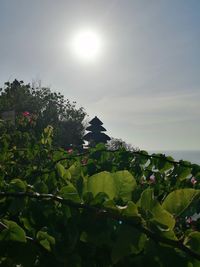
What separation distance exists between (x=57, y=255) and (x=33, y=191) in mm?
232

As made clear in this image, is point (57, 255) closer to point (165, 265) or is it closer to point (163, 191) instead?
point (165, 265)

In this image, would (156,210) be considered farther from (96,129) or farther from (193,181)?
(96,129)

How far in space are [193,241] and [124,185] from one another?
0.21 meters

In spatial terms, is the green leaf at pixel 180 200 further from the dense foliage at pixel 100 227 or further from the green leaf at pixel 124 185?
the green leaf at pixel 124 185

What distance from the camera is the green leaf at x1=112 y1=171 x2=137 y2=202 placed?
83 cm

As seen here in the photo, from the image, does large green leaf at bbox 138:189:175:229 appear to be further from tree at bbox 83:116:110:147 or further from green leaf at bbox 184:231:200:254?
tree at bbox 83:116:110:147

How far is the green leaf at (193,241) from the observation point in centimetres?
67

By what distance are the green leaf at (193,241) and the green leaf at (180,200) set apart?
0.06 metres

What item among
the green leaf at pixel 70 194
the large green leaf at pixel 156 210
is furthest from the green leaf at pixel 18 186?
the large green leaf at pixel 156 210

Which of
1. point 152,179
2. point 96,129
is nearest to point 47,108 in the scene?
point 96,129

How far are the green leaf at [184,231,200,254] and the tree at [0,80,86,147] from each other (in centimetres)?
2713

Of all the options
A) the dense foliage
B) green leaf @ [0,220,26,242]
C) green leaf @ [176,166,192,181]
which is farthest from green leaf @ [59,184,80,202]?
green leaf @ [176,166,192,181]

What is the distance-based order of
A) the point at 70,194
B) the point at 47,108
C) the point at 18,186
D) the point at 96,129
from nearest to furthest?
the point at 70,194
the point at 18,186
the point at 96,129
the point at 47,108

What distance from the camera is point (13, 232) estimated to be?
77 centimetres
